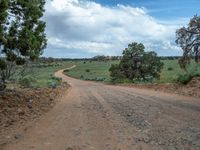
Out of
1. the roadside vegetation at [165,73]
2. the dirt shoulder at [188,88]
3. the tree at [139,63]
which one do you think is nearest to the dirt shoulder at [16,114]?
the dirt shoulder at [188,88]

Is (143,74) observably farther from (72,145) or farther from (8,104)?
(72,145)

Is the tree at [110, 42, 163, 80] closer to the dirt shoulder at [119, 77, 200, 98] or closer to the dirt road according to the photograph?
the dirt shoulder at [119, 77, 200, 98]

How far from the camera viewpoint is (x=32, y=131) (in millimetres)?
12102

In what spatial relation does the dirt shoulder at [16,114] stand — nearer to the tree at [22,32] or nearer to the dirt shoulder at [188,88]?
the tree at [22,32]

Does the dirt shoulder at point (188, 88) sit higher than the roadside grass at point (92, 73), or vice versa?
the dirt shoulder at point (188, 88)

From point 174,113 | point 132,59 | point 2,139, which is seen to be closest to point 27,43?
point 174,113

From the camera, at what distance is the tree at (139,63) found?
5119 centimetres

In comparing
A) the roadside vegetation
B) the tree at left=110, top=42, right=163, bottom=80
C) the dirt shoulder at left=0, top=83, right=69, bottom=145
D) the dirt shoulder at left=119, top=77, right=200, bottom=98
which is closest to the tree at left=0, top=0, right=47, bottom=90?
the dirt shoulder at left=0, top=83, right=69, bottom=145

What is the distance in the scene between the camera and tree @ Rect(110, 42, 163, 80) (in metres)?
51.2

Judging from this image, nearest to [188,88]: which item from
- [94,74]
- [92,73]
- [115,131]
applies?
[115,131]

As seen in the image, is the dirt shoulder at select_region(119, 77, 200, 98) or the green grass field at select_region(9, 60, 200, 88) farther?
the green grass field at select_region(9, 60, 200, 88)

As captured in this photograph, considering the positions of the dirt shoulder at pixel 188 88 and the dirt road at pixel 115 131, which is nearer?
the dirt road at pixel 115 131

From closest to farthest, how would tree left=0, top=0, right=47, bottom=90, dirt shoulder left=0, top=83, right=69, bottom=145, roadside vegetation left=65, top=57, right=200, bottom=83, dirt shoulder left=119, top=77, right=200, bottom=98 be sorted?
dirt shoulder left=0, top=83, right=69, bottom=145
tree left=0, top=0, right=47, bottom=90
dirt shoulder left=119, top=77, right=200, bottom=98
roadside vegetation left=65, top=57, right=200, bottom=83

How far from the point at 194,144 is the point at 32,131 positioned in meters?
4.63
